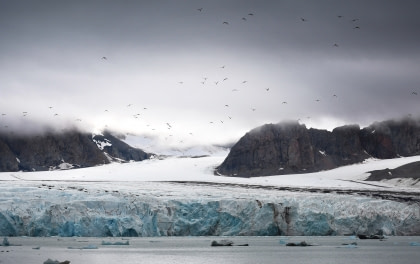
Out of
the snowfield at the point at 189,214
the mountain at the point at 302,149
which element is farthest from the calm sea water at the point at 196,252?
the mountain at the point at 302,149

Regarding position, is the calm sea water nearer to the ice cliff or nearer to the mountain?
the ice cliff

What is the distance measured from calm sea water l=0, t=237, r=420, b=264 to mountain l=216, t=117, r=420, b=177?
3711 inches

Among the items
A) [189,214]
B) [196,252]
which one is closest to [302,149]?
[189,214]

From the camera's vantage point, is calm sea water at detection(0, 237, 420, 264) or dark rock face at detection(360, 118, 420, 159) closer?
calm sea water at detection(0, 237, 420, 264)

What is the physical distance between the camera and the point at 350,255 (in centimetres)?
3803

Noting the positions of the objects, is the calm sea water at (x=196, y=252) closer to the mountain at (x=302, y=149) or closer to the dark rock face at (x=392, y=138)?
the mountain at (x=302, y=149)

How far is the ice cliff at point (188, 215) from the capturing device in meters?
51.0

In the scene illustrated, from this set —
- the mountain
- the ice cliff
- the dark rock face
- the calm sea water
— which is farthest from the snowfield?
the dark rock face

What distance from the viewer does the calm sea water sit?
3478 centimetres

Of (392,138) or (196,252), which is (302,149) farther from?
(196,252)

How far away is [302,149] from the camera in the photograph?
152500 mm

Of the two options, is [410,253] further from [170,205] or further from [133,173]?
[133,173]

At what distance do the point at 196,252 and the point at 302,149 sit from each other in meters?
114

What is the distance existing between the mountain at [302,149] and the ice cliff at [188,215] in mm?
83633
